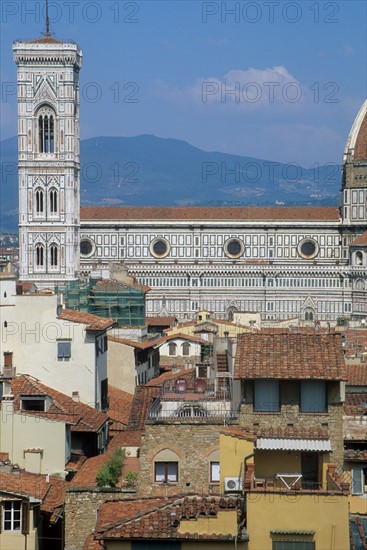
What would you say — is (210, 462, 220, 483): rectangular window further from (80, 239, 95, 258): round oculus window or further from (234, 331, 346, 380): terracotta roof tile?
(80, 239, 95, 258): round oculus window

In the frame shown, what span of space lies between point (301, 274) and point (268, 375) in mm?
104496

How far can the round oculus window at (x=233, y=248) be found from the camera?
124m

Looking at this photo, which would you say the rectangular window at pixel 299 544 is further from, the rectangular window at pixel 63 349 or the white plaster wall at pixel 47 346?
the rectangular window at pixel 63 349

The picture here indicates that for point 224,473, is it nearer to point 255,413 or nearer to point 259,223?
point 255,413

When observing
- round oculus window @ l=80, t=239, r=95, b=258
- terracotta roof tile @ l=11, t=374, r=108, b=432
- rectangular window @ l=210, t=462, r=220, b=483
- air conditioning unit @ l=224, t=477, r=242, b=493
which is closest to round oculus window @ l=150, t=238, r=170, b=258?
round oculus window @ l=80, t=239, r=95, b=258

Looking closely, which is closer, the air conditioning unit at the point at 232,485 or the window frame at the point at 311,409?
the air conditioning unit at the point at 232,485

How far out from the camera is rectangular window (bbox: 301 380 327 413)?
657 inches

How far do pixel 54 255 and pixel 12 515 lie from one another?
89.5m

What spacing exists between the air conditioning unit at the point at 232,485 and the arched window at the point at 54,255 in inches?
3624

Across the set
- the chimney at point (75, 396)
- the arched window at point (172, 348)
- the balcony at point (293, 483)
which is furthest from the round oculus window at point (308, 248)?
the balcony at point (293, 483)

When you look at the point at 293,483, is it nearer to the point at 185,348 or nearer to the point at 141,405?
the point at 141,405

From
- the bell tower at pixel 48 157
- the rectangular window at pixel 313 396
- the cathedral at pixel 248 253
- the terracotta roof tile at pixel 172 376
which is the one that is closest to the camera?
the rectangular window at pixel 313 396

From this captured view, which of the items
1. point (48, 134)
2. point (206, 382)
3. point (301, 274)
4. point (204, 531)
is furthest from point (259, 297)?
point (204, 531)

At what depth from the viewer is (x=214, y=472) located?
1730 cm
